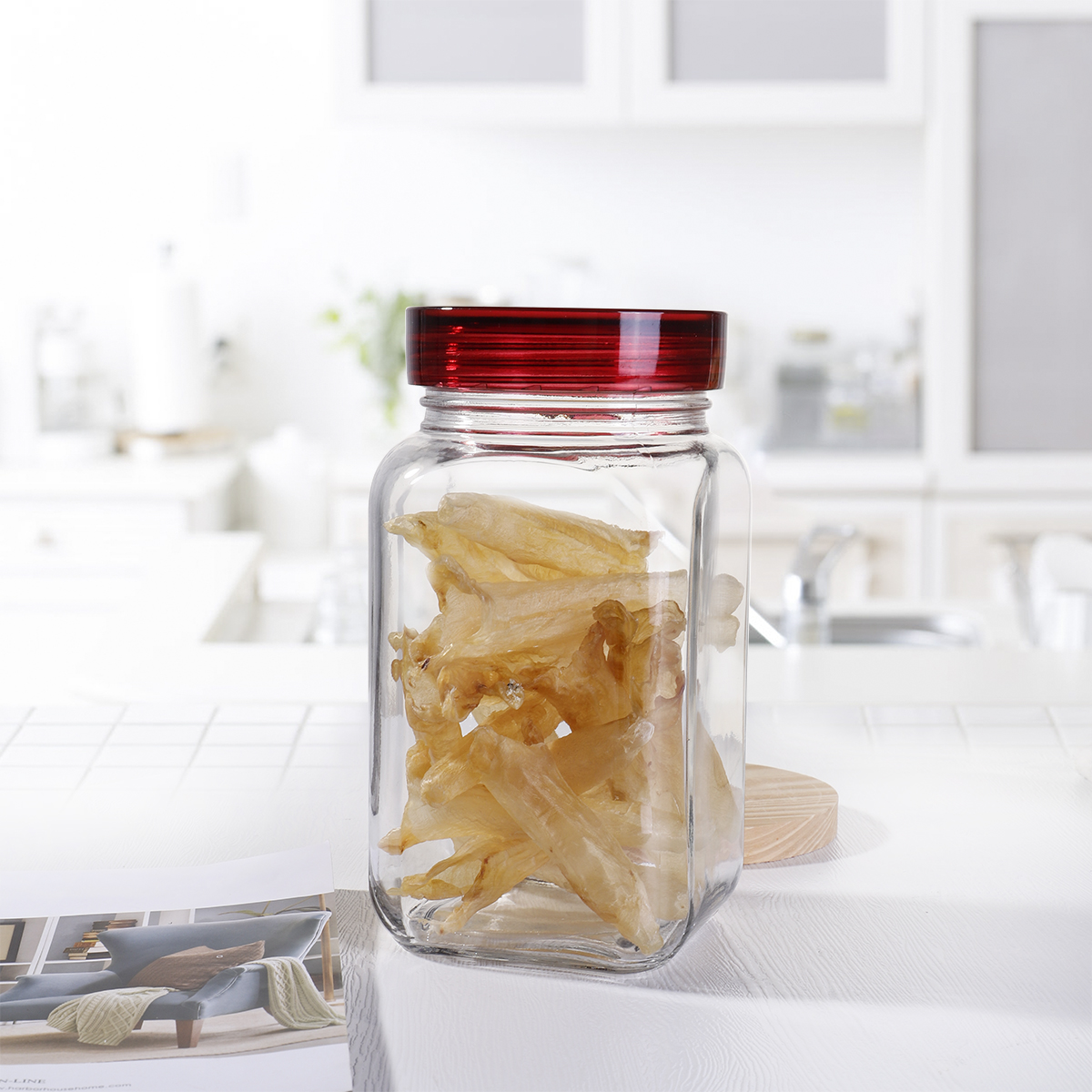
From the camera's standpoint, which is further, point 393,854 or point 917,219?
point 917,219

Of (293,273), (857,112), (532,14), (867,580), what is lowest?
(867,580)

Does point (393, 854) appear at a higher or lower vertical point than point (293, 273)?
lower

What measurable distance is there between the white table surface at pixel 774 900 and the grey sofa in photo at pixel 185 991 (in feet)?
0.10

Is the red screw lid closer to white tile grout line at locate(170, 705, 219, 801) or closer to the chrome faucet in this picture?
white tile grout line at locate(170, 705, 219, 801)

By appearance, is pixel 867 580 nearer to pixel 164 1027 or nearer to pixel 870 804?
pixel 870 804

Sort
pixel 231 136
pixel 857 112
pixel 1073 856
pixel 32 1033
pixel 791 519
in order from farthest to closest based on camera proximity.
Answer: pixel 231 136 < pixel 857 112 < pixel 791 519 < pixel 1073 856 < pixel 32 1033

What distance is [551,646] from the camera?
0.44 meters

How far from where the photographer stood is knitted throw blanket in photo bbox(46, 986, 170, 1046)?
0.39 metres

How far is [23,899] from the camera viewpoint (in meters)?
0.49

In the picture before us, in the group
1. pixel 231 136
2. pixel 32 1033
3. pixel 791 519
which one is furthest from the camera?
pixel 231 136

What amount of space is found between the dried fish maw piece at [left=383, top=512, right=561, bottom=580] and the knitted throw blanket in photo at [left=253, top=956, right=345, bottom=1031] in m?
0.15

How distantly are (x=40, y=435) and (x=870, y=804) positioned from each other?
103 inches

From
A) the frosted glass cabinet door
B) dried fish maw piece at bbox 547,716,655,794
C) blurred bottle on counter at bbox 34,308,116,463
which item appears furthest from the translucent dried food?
blurred bottle on counter at bbox 34,308,116,463

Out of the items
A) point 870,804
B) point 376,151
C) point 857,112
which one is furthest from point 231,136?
point 870,804
